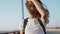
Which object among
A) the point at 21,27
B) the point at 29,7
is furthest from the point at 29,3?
the point at 21,27

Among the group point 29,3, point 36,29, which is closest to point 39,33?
point 36,29

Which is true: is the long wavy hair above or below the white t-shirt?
above

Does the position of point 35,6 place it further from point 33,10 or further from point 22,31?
point 22,31

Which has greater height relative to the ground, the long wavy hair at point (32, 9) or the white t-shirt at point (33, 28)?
the long wavy hair at point (32, 9)

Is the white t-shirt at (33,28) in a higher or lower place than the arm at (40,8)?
lower

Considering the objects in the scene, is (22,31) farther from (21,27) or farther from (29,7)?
(29,7)

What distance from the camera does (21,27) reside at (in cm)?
70

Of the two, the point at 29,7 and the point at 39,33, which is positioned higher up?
the point at 29,7

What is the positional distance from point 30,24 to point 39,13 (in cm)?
6

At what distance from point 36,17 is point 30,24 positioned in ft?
0.14

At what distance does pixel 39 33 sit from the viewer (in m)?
0.65

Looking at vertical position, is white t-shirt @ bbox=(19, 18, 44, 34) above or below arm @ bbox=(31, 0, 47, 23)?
below

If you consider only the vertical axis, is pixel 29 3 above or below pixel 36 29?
above

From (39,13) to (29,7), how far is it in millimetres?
51
